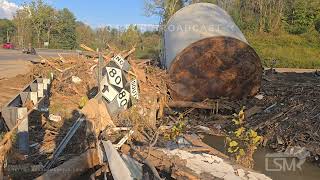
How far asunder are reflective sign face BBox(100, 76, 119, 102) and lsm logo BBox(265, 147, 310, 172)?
10.1 ft

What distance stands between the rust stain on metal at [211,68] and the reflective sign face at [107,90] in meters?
3.47

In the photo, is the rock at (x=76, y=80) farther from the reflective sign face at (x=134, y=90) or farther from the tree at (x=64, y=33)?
the tree at (x=64, y=33)

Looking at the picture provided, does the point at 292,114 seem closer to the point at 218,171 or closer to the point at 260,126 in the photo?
the point at 260,126

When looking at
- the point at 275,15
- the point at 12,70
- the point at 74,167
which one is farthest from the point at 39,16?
the point at 74,167

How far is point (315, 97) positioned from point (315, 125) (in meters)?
1.55

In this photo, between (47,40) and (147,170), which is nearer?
(147,170)

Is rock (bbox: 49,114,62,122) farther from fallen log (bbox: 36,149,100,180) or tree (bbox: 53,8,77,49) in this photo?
tree (bbox: 53,8,77,49)

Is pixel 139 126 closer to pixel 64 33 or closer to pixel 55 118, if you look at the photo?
pixel 55 118

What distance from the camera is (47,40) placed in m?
59.2

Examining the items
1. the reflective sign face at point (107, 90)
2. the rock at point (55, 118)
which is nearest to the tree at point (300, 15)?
the reflective sign face at point (107, 90)

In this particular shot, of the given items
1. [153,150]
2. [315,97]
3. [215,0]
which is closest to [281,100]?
[315,97]

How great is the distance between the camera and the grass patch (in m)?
34.8

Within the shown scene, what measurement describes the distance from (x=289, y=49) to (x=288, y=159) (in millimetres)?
33199

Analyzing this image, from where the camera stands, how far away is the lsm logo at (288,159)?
294 inches
